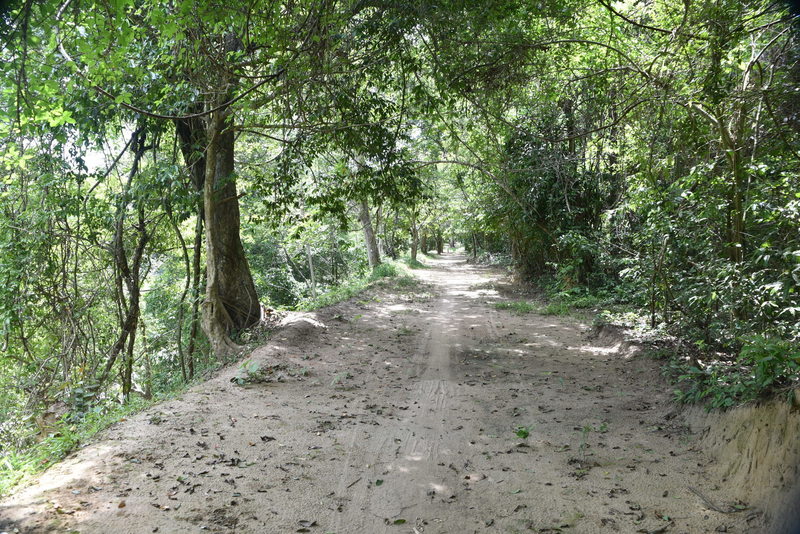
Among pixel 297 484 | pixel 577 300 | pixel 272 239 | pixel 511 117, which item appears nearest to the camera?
pixel 297 484

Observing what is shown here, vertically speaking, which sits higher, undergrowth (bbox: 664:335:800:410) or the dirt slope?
undergrowth (bbox: 664:335:800:410)

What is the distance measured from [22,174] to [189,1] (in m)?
7.61

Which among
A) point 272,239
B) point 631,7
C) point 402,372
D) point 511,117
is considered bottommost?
point 402,372

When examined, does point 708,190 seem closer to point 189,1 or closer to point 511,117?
point 189,1

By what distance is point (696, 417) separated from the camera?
16.2ft

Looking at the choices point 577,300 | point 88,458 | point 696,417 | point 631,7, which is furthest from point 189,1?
point 577,300

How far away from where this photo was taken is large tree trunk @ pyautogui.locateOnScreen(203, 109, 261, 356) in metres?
9.66

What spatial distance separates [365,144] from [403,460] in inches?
226

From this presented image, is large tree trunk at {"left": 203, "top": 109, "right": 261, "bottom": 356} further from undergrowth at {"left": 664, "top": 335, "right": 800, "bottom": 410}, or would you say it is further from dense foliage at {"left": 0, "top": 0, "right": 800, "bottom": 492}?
undergrowth at {"left": 664, "top": 335, "right": 800, "bottom": 410}

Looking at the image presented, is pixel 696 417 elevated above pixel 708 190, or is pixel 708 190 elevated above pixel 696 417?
pixel 708 190

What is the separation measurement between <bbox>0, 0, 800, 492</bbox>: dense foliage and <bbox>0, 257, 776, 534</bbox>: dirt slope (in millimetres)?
1019

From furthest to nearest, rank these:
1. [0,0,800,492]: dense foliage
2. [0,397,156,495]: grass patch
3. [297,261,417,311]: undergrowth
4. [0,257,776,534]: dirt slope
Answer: [297,261,417,311]: undergrowth → [0,0,800,492]: dense foliage → [0,397,156,495]: grass patch → [0,257,776,534]: dirt slope

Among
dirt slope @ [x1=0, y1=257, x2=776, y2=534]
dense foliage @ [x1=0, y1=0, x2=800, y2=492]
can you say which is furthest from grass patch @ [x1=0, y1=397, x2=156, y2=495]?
dense foliage @ [x1=0, y1=0, x2=800, y2=492]

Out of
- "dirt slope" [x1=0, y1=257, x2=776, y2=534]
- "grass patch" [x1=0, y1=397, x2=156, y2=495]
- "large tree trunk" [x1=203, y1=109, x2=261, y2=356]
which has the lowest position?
"dirt slope" [x1=0, y1=257, x2=776, y2=534]
